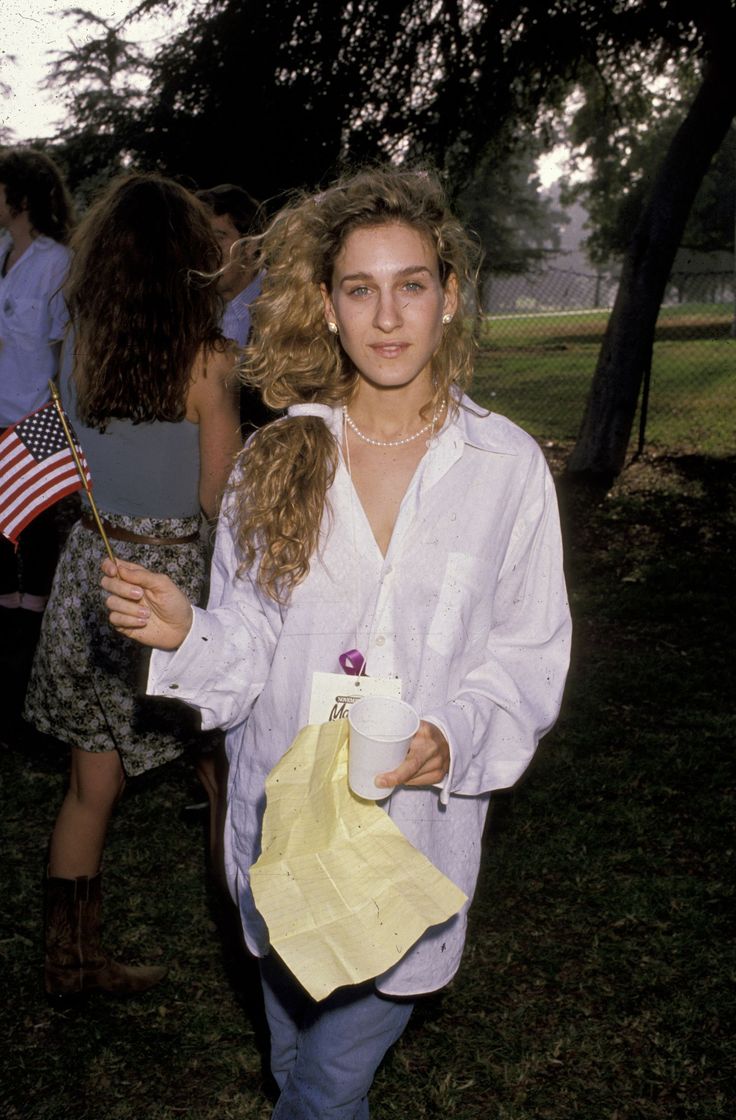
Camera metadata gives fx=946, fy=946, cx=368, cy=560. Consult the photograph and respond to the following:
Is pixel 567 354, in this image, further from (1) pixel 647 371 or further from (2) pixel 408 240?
(2) pixel 408 240

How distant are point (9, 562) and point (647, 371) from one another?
7.96 metres

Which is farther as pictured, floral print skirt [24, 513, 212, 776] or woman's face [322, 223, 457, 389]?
floral print skirt [24, 513, 212, 776]

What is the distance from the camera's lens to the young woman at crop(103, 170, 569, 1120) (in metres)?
1.92

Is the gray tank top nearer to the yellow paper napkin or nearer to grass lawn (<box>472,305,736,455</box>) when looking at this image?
grass lawn (<box>472,305,736,455</box>)

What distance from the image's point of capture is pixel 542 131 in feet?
39.5

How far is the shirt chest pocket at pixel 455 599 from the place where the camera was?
6.31 feet

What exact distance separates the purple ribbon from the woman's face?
581 millimetres

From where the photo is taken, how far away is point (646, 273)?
32.4 feet

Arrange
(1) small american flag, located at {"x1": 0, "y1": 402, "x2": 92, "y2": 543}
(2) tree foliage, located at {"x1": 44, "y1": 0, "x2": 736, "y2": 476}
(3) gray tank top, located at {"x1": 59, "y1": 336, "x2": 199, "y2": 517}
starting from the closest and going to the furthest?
(1) small american flag, located at {"x1": 0, "y1": 402, "x2": 92, "y2": 543} → (3) gray tank top, located at {"x1": 59, "y1": 336, "x2": 199, "y2": 517} → (2) tree foliage, located at {"x1": 44, "y1": 0, "x2": 736, "y2": 476}

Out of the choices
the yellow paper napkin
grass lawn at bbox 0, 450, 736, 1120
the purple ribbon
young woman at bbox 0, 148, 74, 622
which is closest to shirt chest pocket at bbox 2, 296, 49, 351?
young woman at bbox 0, 148, 74, 622

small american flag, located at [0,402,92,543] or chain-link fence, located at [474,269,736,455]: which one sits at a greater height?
small american flag, located at [0,402,92,543]

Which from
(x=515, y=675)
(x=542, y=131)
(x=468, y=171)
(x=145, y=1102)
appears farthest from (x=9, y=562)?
(x=542, y=131)

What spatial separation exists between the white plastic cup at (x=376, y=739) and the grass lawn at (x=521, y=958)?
168 cm

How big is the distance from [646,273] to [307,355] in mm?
8621
